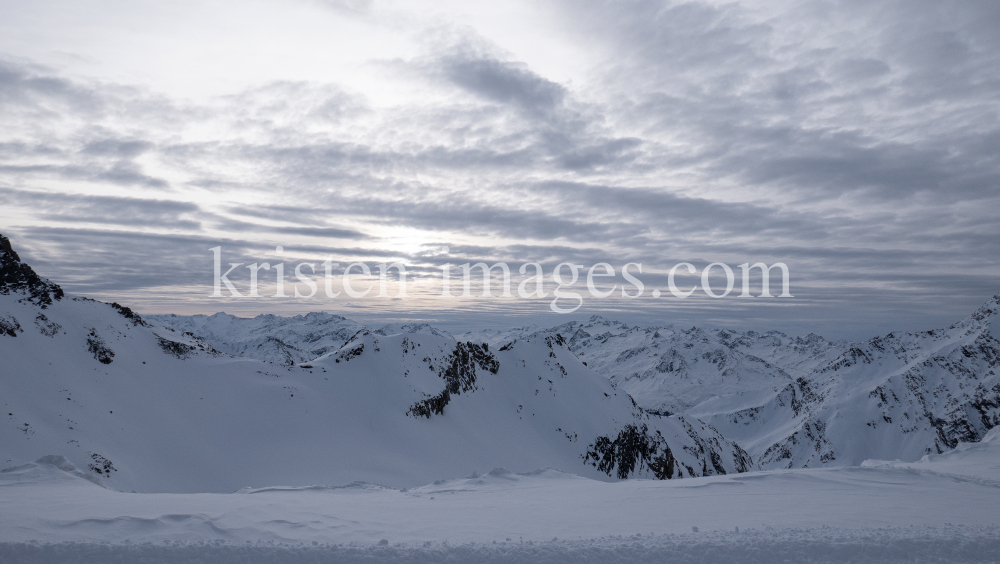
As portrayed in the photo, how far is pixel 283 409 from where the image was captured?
2194 inches

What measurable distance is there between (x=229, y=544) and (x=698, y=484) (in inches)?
652

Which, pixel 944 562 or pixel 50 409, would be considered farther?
pixel 50 409

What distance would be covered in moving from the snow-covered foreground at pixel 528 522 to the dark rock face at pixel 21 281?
43.4 meters

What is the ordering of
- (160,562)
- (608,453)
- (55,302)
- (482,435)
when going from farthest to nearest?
(608,453) < (482,435) < (55,302) < (160,562)

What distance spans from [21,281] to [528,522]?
63992 millimetres

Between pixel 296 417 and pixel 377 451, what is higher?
pixel 296 417

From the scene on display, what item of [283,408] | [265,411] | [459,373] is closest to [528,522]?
[265,411]

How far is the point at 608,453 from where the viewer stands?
2943 inches

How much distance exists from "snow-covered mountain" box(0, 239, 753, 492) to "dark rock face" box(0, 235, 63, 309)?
147mm

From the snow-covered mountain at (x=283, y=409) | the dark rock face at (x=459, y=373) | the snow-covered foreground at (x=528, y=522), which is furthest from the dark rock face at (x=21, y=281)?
the snow-covered foreground at (x=528, y=522)

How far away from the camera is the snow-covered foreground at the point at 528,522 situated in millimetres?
→ 11070

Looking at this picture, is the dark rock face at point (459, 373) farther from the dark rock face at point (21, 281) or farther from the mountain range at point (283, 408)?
the dark rock face at point (21, 281)

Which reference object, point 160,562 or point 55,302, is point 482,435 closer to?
point 55,302

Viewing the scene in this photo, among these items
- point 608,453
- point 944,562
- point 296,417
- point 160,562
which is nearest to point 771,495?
point 944,562
